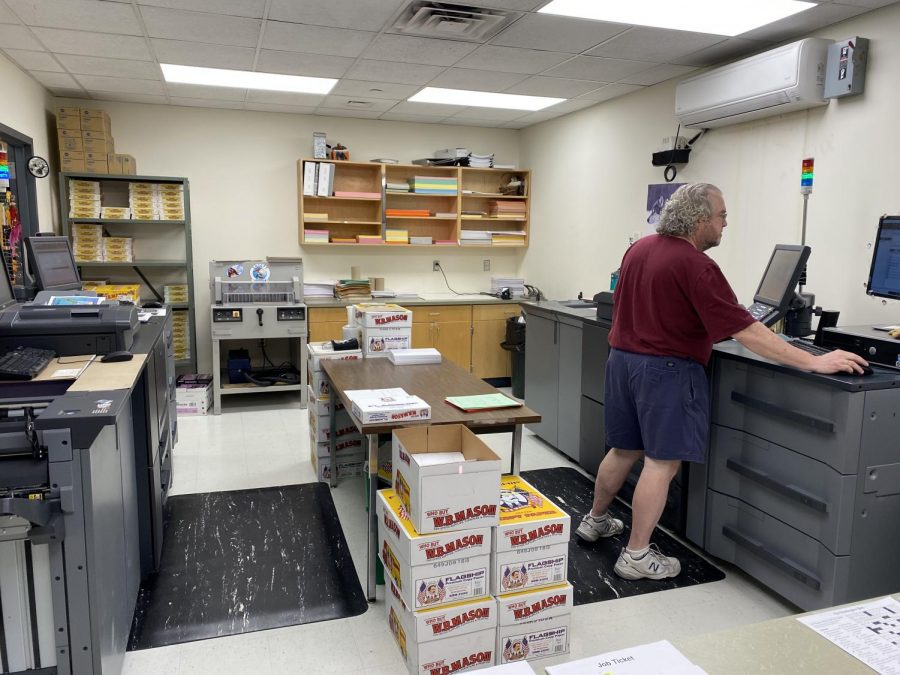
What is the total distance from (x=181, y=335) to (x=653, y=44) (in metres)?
4.30

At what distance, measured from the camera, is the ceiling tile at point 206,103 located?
538 centimetres

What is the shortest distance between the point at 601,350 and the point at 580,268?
2081 millimetres

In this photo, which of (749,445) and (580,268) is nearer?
(749,445)

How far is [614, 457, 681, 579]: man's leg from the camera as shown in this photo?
2721 millimetres

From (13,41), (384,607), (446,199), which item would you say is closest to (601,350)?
(384,607)

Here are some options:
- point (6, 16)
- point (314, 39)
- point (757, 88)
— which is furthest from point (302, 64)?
point (757, 88)

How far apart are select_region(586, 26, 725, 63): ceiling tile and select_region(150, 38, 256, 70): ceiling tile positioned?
2.13 m

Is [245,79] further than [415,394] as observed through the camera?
Yes

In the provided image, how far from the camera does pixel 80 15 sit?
3.29 meters

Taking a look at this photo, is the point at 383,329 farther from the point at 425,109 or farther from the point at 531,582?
the point at 425,109

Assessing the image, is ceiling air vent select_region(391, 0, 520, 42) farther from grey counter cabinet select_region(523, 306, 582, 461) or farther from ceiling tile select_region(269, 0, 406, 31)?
grey counter cabinet select_region(523, 306, 582, 461)

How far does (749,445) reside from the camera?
2.70m

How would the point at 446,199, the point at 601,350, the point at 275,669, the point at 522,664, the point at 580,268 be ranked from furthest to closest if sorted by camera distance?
the point at 446,199, the point at 580,268, the point at 601,350, the point at 275,669, the point at 522,664

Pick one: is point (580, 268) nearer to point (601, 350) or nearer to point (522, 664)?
point (601, 350)
